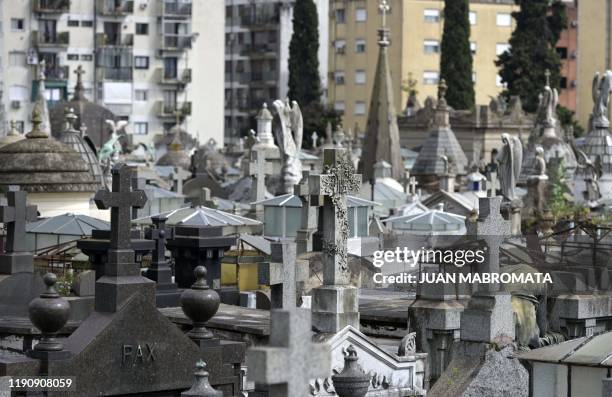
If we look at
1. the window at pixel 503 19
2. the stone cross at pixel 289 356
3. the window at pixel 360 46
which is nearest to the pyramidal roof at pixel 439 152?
the window at pixel 360 46

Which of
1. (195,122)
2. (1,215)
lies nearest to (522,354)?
(1,215)

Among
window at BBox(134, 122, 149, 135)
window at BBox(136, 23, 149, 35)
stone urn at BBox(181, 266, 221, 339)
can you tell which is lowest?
window at BBox(134, 122, 149, 135)

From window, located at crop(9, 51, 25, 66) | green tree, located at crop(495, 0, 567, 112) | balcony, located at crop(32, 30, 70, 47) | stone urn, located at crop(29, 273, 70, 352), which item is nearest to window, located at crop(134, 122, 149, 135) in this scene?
balcony, located at crop(32, 30, 70, 47)

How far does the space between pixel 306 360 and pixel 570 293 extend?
1204 cm

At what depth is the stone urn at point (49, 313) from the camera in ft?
55.3

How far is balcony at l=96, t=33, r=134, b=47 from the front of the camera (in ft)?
276

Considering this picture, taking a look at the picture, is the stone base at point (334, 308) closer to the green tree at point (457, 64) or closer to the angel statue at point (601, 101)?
the angel statue at point (601, 101)

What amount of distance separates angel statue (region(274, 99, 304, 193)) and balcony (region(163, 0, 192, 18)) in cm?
4329

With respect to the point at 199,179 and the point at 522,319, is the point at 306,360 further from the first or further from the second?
the point at 199,179

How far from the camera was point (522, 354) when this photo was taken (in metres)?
18.0

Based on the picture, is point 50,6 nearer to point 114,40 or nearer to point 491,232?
point 114,40

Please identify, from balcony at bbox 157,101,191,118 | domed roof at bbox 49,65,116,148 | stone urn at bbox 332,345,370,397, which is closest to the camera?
stone urn at bbox 332,345,370,397

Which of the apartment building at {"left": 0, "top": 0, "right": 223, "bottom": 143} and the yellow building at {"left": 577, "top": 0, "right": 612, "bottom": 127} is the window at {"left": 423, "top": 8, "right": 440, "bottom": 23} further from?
the apartment building at {"left": 0, "top": 0, "right": 223, "bottom": 143}

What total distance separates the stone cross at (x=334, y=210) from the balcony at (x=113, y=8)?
63399 millimetres
